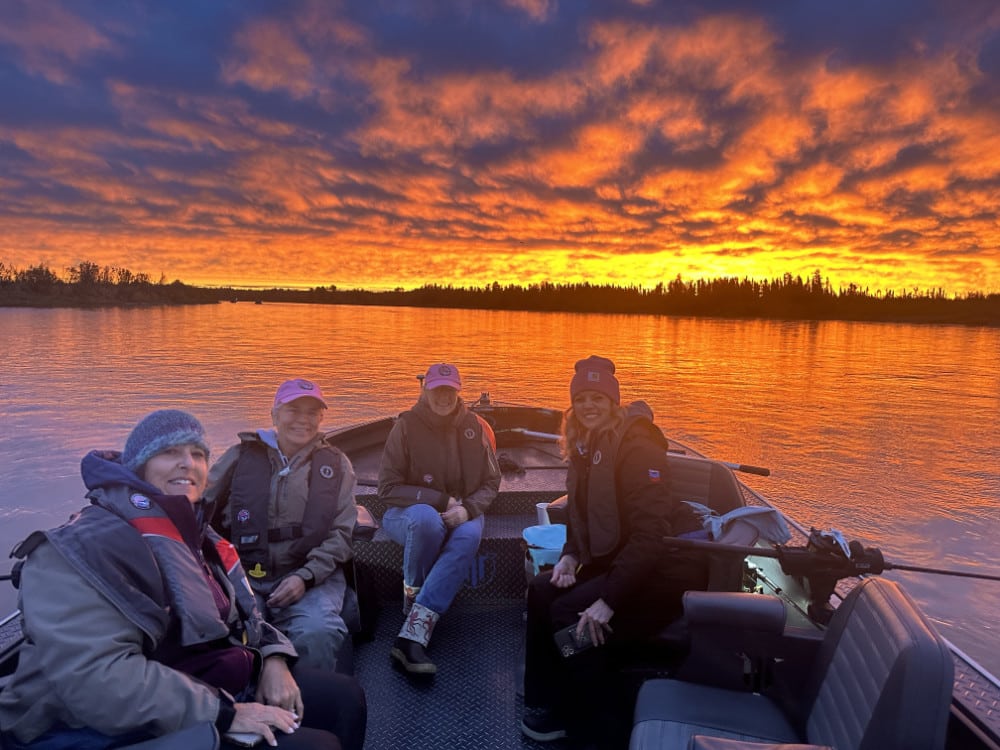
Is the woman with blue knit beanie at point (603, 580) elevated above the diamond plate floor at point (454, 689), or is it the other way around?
the woman with blue knit beanie at point (603, 580)

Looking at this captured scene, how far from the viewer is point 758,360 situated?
100 feet

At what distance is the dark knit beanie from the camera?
2.72m

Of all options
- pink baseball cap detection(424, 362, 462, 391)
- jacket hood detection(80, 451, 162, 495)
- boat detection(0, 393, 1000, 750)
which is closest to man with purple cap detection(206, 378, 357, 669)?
boat detection(0, 393, 1000, 750)

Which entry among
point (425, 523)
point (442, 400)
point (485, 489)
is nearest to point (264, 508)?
point (425, 523)

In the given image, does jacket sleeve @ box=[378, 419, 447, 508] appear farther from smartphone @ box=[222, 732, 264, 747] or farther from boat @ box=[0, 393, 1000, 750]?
smartphone @ box=[222, 732, 264, 747]

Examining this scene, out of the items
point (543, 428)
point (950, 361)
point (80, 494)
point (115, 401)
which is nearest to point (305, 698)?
point (543, 428)

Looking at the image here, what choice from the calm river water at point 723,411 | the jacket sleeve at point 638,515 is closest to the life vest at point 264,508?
the jacket sleeve at point 638,515

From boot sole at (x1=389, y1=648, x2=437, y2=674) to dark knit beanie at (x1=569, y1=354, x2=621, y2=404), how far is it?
151 centimetres

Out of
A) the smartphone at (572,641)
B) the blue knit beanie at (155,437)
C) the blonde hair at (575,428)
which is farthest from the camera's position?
the blonde hair at (575,428)

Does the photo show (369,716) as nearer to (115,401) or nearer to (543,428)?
(543,428)

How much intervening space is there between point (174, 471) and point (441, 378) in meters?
1.91

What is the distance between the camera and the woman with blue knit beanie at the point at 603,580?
2.38 meters

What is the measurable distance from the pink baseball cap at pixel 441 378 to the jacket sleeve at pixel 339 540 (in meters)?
0.79

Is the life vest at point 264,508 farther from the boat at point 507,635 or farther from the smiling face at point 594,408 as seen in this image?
the smiling face at point 594,408
